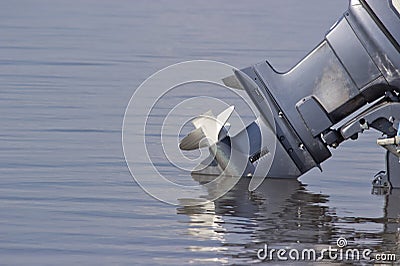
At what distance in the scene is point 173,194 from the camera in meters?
10.6

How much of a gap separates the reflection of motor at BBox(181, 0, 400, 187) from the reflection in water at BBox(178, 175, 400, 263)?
0.32 metres

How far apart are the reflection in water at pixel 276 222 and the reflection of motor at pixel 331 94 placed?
0.32m

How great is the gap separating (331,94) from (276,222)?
132 centimetres

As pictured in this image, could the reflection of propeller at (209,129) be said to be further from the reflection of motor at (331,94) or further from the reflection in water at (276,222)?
the reflection in water at (276,222)

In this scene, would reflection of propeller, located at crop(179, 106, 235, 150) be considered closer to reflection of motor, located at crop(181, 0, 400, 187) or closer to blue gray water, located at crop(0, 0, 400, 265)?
reflection of motor, located at crop(181, 0, 400, 187)

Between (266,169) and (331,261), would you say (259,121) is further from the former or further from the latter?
(331,261)

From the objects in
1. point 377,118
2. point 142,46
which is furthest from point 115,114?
point 142,46

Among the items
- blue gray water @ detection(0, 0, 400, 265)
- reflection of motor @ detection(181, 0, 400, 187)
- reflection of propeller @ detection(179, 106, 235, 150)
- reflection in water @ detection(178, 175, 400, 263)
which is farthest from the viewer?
reflection of propeller @ detection(179, 106, 235, 150)

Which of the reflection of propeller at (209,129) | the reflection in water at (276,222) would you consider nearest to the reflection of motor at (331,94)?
the reflection of propeller at (209,129)

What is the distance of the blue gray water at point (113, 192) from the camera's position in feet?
28.3

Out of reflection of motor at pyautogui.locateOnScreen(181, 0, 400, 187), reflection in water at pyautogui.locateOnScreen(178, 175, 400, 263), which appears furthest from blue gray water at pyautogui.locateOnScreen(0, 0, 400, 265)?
reflection of motor at pyautogui.locateOnScreen(181, 0, 400, 187)

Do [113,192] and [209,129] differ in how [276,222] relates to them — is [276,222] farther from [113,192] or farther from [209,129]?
[209,129]

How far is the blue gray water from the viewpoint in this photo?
8.62m

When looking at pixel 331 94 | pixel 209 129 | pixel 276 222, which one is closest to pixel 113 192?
pixel 209 129
